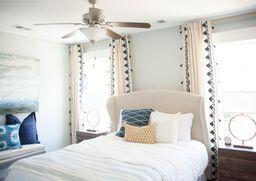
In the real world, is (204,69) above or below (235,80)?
above

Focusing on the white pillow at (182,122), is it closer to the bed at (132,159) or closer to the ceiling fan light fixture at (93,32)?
the bed at (132,159)

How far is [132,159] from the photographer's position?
238 centimetres

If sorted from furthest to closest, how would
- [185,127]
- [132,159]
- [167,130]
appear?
[185,127]
[167,130]
[132,159]

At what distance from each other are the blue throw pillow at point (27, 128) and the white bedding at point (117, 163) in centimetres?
143

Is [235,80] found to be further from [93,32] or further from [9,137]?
[9,137]

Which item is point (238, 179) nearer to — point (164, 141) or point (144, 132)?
point (164, 141)

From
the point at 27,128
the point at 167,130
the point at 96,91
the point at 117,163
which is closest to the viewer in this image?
the point at 117,163

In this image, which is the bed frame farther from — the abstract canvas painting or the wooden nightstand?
the abstract canvas painting

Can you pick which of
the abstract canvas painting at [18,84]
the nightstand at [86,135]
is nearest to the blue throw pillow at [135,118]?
the nightstand at [86,135]

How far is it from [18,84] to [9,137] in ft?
3.23

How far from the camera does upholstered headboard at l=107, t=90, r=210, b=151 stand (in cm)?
335

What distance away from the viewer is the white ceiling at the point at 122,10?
273cm

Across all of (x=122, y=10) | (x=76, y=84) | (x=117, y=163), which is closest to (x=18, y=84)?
(x=76, y=84)

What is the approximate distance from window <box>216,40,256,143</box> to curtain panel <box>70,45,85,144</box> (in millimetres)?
2792
